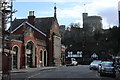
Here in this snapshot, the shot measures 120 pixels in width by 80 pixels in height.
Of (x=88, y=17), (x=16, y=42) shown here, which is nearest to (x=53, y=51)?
(x=16, y=42)

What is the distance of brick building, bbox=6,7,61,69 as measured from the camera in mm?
52281

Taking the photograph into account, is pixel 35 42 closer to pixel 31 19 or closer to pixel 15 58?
pixel 15 58

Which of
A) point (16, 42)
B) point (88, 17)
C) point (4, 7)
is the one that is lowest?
point (16, 42)

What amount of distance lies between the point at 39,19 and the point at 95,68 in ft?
107

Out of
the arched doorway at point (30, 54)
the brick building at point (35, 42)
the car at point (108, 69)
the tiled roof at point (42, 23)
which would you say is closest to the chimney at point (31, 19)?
the brick building at point (35, 42)

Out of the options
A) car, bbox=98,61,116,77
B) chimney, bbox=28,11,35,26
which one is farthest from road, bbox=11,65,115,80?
chimney, bbox=28,11,35,26

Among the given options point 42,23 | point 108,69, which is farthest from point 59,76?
point 42,23

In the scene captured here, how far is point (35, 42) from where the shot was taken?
196 feet

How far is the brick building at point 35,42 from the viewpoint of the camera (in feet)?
172

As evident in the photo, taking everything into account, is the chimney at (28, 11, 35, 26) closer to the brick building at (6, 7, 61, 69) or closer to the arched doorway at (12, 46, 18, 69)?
the brick building at (6, 7, 61, 69)

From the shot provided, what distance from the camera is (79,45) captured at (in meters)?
112

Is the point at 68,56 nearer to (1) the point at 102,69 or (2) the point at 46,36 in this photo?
(2) the point at 46,36

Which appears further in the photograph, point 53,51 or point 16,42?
point 53,51

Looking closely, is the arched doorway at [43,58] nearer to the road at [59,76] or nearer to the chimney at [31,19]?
the chimney at [31,19]
